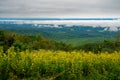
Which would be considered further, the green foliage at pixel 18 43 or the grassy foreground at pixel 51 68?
the green foliage at pixel 18 43

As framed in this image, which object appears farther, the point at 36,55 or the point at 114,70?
the point at 36,55

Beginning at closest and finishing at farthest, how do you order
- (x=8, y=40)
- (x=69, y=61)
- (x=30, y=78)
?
(x=30, y=78)
(x=69, y=61)
(x=8, y=40)

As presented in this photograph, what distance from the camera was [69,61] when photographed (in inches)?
578

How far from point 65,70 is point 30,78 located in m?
1.54

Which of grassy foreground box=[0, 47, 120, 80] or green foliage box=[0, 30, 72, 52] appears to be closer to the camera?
grassy foreground box=[0, 47, 120, 80]

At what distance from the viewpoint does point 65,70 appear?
14.0 meters

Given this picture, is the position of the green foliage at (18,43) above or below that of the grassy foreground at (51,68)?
below

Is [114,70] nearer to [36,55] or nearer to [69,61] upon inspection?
[69,61]

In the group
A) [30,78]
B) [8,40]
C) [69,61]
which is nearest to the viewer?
[30,78]

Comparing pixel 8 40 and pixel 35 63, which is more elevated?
pixel 35 63

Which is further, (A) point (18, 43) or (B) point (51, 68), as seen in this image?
(A) point (18, 43)

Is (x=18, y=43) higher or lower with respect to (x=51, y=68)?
lower

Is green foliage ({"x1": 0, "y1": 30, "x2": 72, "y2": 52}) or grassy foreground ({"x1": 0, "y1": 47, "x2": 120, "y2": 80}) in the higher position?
grassy foreground ({"x1": 0, "y1": 47, "x2": 120, "y2": 80})

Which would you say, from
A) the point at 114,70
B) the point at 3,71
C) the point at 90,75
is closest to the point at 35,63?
the point at 3,71
